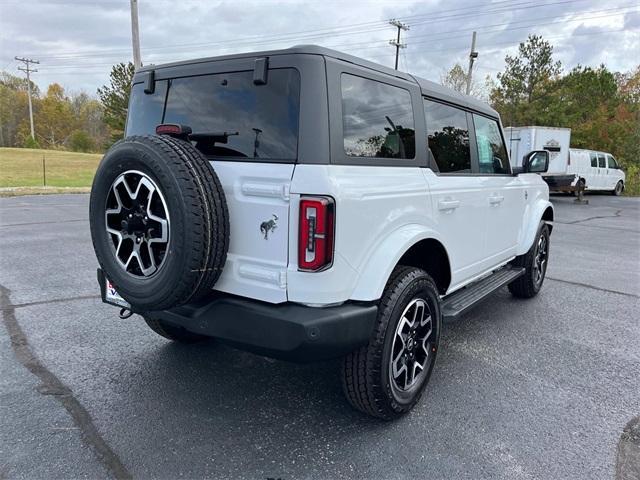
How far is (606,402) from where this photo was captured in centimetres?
303

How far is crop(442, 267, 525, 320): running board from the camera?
3.30 meters

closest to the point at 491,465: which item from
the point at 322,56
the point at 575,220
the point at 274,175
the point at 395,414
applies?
the point at 395,414

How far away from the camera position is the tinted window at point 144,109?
2.91m

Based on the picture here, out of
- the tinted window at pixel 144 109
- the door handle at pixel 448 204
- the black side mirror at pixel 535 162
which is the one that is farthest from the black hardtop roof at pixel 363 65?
the black side mirror at pixel 535 162

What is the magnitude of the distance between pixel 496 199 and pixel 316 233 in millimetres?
2367

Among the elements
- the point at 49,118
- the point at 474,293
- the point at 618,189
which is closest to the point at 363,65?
the point at 474,293

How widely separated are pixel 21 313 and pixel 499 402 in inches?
165

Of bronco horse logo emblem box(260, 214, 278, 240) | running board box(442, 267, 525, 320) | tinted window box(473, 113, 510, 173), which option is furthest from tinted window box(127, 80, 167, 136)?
tinted window box(473, 113, 510, 173)

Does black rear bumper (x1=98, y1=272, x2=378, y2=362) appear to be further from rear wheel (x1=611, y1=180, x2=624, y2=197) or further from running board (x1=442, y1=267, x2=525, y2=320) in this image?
rear wheel (x1=611, y1=180, x2=624, y2=197)

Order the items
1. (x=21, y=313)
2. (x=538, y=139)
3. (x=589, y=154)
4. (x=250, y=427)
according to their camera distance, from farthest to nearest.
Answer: (x=589, y=154), (x=538, y=139), (x=21, y=313), (x=250, y=427)

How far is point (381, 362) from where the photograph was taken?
98.6 inches

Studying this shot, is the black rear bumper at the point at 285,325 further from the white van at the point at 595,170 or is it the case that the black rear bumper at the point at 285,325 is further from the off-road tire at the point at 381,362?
the white van at the point at 595,170

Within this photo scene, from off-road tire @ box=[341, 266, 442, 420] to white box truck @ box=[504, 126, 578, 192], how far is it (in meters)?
16.8

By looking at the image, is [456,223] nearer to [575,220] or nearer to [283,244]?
[283,244]
